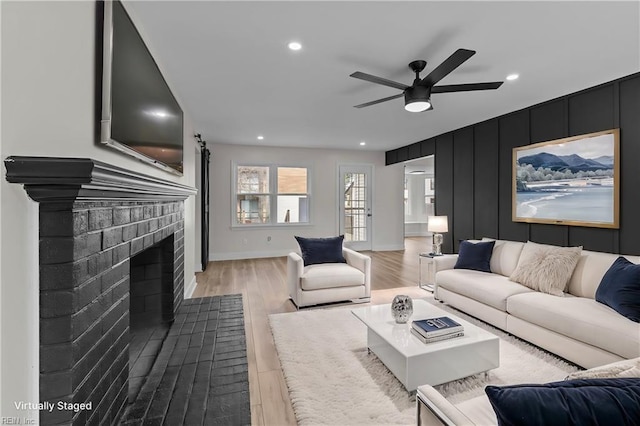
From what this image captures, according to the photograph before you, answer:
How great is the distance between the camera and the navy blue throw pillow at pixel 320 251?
12.9 feet

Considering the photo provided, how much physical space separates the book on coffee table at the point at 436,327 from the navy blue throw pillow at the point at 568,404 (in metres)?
1.32

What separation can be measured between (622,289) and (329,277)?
2536mm

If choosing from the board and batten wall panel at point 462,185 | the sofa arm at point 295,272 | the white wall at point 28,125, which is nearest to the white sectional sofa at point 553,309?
the board and batten wall panel at point 462,185

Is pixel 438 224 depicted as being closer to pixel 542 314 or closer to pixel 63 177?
pixel 542 314

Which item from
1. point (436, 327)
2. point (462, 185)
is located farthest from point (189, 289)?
point (462, 185)

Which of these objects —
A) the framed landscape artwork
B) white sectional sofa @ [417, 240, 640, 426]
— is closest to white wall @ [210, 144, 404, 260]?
the framed landscape artwork

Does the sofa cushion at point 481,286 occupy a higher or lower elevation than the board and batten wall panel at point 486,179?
lower

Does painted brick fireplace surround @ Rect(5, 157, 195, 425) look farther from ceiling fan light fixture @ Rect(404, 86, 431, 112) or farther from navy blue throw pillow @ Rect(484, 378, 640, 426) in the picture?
ceiling fan light fixture @ Rect(404, 86, 431, 112)

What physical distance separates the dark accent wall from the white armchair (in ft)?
7.44

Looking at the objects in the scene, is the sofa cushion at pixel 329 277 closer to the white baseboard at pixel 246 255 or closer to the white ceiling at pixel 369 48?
the white ceiling at pixel 369 48

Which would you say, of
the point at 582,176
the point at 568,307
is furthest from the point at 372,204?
the point at 568,307

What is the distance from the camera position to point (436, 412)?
104cm

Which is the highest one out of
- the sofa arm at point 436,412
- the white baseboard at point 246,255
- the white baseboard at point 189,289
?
the sofa arm at point 436,412

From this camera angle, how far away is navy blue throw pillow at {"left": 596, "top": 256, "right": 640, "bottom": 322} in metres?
2.13
